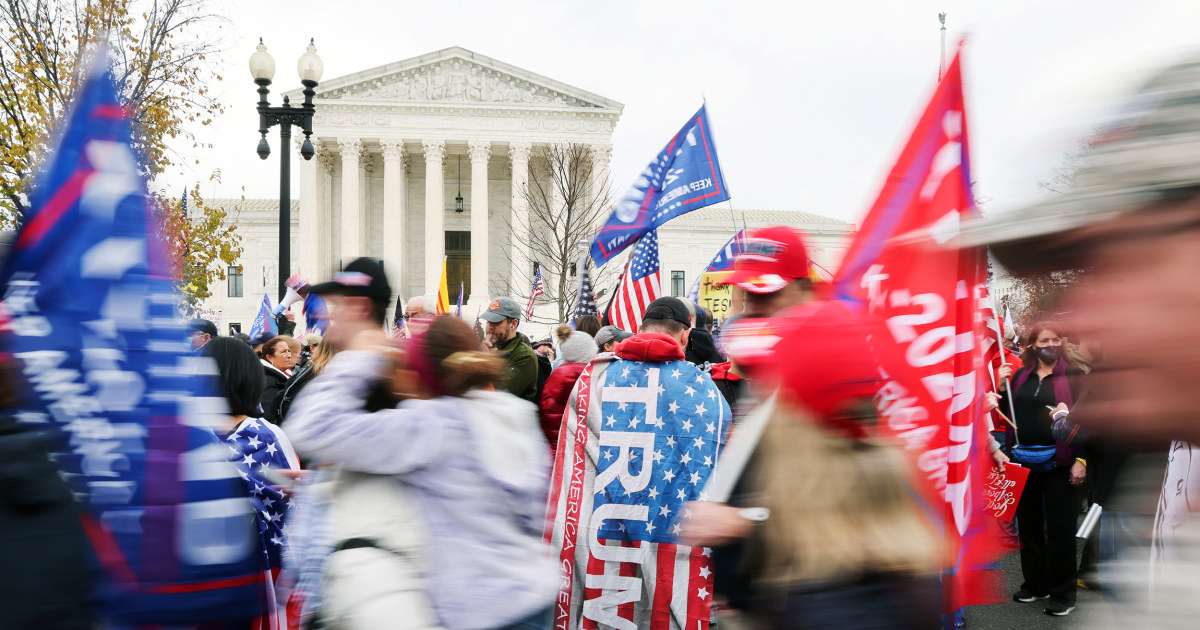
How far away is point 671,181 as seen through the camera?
26.1 feet

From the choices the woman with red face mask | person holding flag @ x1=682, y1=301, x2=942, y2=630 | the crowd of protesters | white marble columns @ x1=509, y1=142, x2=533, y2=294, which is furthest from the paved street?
white marble columns @ x1=509, y1=142, x2=533, y2=294

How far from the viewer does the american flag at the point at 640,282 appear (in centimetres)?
852

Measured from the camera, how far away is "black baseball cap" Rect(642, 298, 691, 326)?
496cm

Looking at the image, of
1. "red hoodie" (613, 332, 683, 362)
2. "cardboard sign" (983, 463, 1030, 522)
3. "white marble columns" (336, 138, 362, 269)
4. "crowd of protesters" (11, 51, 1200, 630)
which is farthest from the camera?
"white marble columns" (336, 138, 362, 269)

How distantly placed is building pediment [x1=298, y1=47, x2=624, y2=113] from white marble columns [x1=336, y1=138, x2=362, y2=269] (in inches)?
112

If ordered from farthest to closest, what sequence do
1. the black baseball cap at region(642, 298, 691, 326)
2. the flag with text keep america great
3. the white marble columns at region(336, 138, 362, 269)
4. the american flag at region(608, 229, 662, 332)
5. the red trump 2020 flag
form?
the white marble columns at region(336, 138, 362, 269) < the american flag at region(608, 229, 662, 332) < the black baseball cap at region(642, 298, 691, 326) < the flag with text keep america great < the red trump 2020 flag

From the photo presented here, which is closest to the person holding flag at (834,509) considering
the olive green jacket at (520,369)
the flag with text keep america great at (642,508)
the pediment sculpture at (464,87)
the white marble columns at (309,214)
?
the flag with text keep america great at (642,508)

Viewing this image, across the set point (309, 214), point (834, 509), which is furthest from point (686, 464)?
point (309, 214)

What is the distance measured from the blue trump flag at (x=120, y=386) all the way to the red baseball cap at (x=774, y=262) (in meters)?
1.96

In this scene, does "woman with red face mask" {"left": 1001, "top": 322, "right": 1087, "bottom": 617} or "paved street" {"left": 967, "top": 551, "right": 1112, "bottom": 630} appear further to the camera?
"woman with red face mask" {"left": 1001, "top": 322, "right": 1087, "bottom": 617}

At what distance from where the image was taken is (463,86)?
48625 mm

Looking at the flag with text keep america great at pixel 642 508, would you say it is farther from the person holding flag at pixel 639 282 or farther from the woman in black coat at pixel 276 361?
the person holding flag at pixel 639 282

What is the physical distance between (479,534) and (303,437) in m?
0.63

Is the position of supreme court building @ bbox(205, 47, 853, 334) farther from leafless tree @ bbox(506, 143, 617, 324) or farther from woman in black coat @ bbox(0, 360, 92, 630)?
woman in black coat @ bbox(0, 360, 92, 630)
